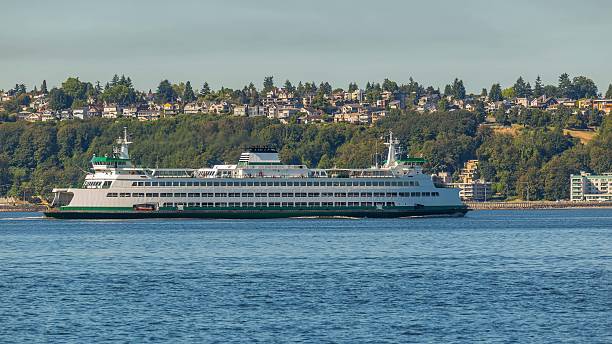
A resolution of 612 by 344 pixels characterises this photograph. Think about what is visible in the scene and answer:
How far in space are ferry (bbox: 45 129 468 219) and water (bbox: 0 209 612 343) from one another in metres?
44.6

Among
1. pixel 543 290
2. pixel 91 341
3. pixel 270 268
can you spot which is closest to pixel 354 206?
pixel 270 268

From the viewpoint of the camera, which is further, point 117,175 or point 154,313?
point 117,175

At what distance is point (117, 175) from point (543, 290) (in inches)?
3498

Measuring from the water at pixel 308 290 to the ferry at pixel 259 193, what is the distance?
44575 mm

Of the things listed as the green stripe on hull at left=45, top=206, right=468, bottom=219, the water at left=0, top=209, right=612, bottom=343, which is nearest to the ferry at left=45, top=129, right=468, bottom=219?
the green stripe on hull at left=45, top=206, right=468, bottom=219

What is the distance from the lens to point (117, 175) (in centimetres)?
13988

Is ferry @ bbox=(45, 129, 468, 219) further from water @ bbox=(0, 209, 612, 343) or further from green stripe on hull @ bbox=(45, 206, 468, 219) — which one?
water @ bbox=(0, 209, 612, 343)

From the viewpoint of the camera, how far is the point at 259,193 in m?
143

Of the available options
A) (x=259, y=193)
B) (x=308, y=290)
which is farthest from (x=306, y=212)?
(x=308, y=290)

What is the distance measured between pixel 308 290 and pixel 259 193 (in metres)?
86.0

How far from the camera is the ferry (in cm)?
13988

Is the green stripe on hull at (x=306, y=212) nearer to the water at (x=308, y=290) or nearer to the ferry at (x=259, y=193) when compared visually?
the ferry at (x=259, y=193)

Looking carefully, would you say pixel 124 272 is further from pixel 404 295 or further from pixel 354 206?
pixel 354 206

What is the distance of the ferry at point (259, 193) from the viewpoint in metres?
140
